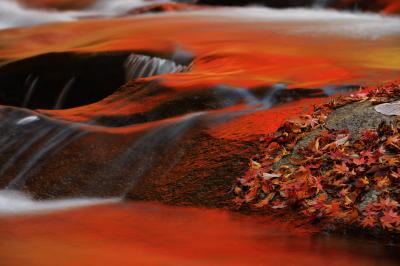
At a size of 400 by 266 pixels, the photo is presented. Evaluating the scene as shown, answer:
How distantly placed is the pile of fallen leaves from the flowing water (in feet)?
0.73

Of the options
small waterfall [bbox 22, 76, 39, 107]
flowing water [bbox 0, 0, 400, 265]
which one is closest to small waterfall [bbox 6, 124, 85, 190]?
flowing water [bbox 0, 0, 400, 265]

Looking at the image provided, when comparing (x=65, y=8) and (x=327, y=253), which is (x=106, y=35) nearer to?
(x=65, y=8)

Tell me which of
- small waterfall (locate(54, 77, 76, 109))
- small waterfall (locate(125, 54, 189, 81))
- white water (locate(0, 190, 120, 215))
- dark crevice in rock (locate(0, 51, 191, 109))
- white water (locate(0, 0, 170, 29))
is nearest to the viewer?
white water (locate(0, 190, 120, 215))

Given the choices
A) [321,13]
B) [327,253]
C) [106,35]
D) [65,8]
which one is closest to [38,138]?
[327,253]

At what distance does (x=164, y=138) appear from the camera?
745cm

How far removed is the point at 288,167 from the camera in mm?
6305

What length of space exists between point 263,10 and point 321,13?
2203 mm

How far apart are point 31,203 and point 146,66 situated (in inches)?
230

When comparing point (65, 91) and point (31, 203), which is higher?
point (31, 203)

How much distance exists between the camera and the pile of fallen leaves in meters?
5.42

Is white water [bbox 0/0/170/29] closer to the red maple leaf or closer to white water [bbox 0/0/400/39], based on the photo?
white water [bbox 0/0/400/39]

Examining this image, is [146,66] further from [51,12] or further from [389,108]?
[51,12]

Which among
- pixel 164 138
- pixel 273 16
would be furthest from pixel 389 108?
pixel 273 16

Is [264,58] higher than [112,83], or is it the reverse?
[264,58]
